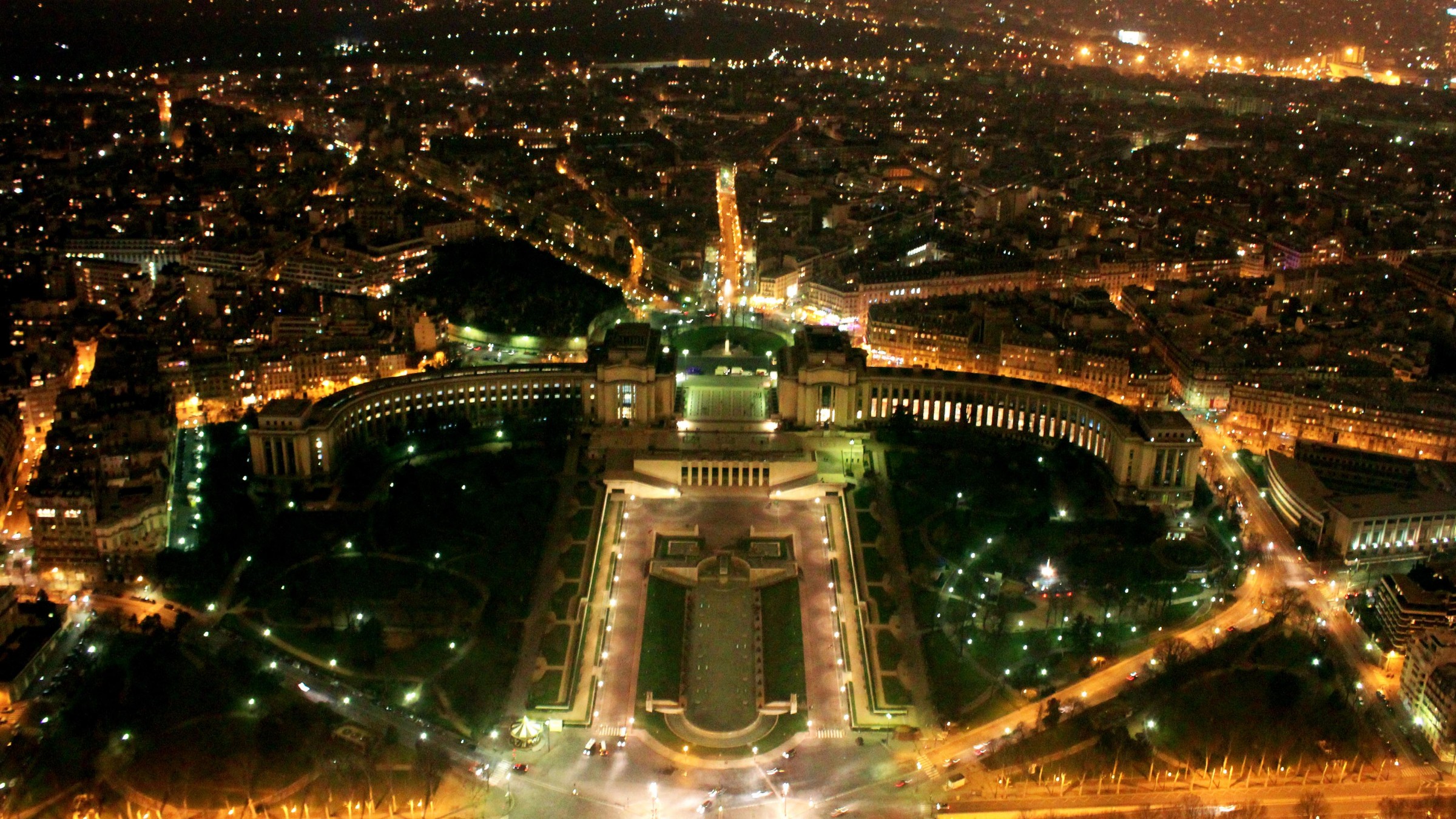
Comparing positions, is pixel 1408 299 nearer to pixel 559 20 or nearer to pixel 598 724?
pixel 598 724

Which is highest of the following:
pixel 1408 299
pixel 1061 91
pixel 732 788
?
pixel 1061 91

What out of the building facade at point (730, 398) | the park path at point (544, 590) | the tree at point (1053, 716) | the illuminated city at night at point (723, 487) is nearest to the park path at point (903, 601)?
the illuminated city at night at point (723, 487)

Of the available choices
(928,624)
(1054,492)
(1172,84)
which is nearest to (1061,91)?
(1172,84)

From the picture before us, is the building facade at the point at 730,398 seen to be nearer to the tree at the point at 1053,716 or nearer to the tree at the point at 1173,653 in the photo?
the tree at the point at 1173,653

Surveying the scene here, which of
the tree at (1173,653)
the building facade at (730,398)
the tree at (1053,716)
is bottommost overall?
the tree at (1053,716)

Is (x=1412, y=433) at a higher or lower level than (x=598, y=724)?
higher

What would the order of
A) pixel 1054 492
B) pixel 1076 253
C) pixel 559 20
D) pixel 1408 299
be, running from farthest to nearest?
pixel 559 20 < pixel 1076 253 < pixel 1408 299 < pixel 1054 492

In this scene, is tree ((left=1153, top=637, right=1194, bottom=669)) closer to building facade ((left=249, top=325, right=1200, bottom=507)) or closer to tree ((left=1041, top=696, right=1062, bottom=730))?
tree ((left=1041, top=696, right=1062, bottom=730))

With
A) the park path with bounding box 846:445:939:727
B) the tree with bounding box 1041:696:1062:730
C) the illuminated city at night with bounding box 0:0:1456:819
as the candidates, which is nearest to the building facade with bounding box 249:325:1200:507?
the illuminated city at night with bounding box 0:0:1456:819
